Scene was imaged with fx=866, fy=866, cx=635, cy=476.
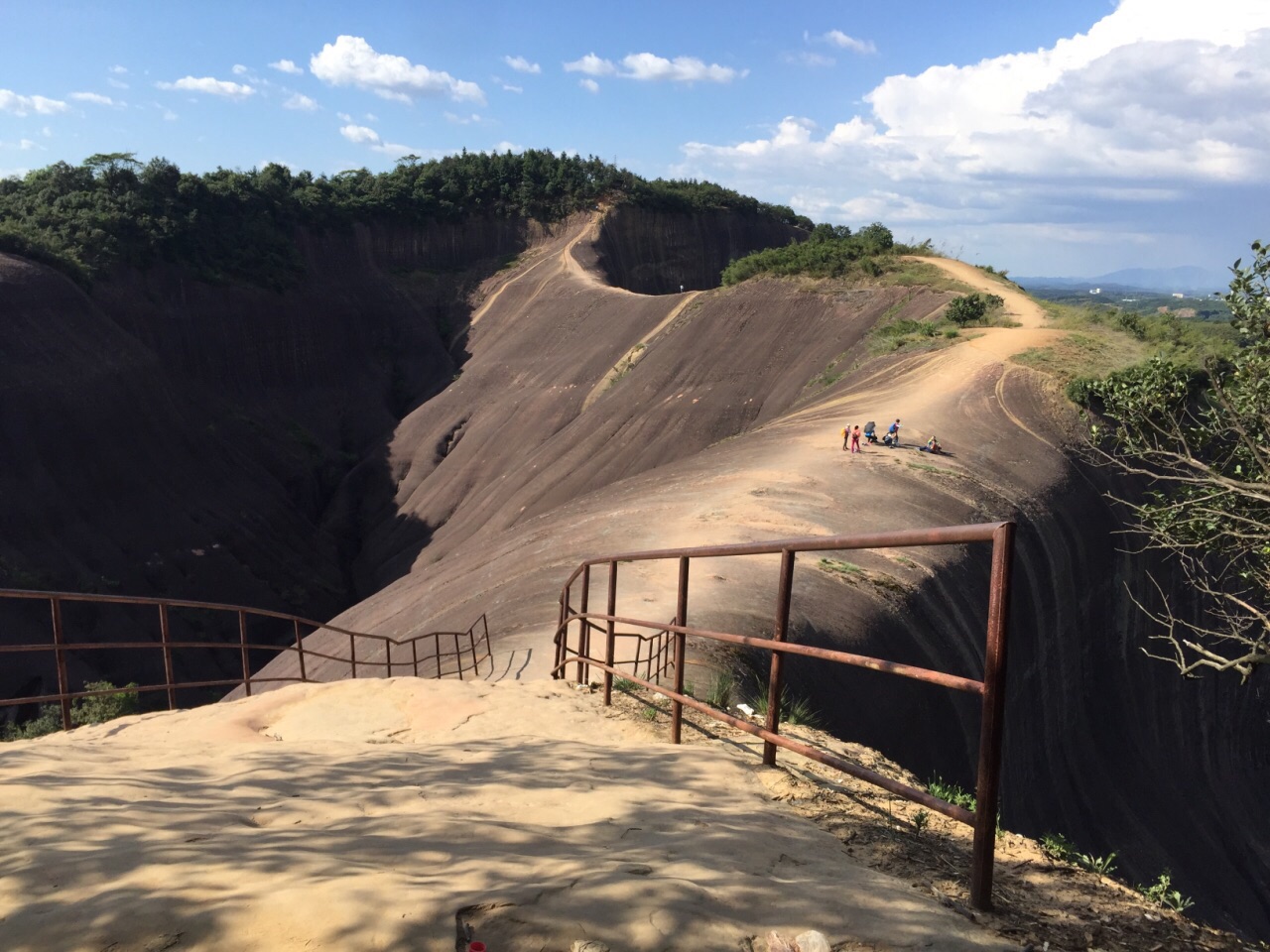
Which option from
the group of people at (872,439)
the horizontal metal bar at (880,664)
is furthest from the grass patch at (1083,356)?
the horizontal metal bar at (880,664)

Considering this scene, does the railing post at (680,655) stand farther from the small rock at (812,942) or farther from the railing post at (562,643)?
the railing post at (562,643)

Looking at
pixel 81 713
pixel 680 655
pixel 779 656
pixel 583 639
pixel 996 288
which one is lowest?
pixel 81 713

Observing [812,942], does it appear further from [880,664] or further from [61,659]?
[61,659]

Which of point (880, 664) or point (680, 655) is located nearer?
point (880, 664)

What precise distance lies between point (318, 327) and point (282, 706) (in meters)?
50.2

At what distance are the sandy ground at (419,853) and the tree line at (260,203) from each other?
4285 cm

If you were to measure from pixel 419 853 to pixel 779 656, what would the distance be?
2136 millimetres

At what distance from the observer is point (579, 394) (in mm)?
39031

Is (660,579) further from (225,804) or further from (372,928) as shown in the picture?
(372,928)

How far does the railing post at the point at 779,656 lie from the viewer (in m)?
4.34

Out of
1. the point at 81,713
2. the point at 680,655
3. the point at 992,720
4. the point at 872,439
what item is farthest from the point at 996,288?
the point at 992,720

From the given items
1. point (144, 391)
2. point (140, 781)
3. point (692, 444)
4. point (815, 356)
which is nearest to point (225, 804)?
point (140, 781)

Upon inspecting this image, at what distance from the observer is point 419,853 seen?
10.2 feet

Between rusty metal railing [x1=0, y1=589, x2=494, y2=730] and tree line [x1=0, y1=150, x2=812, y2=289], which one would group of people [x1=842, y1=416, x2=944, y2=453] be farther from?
tree line [x1=0, y1=150, x2=812, y2=289]
